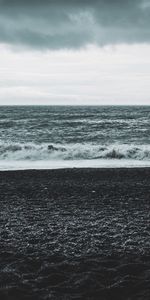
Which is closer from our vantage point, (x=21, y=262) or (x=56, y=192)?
(x=21, y=262)

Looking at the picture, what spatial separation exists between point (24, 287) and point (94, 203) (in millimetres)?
5132

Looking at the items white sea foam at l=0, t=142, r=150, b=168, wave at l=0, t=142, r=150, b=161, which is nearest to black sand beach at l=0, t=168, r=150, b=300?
white sea foam at l=0, t=142, r=150, b=168

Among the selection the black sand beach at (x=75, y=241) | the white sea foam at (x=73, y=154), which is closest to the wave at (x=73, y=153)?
the white sea foam at (x=73, y=154)

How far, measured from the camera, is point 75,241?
706cm

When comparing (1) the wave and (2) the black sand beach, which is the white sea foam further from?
(2) the black sand beach

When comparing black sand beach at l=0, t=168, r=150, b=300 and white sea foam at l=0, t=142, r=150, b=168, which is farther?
white sea foam at l=0, t=142, r=150, b=168

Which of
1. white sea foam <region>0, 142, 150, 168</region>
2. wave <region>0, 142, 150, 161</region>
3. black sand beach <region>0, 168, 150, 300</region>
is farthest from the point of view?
wave <region>0, 142, 150, 161</region>

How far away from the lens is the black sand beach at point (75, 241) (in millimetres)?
5188

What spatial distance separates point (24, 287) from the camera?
5.18 meters

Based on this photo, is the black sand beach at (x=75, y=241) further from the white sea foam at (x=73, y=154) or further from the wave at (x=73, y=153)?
the wave at (x=73, y=153)

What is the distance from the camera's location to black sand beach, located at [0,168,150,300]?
519 cm

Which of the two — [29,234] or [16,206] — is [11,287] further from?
[16,206]

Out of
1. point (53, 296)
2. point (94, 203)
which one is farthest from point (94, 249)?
point (94, 203)

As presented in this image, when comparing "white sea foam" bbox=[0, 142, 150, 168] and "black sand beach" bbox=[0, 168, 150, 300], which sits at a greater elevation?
"black sand beach" bbox=[0, 168, 150, 300]
